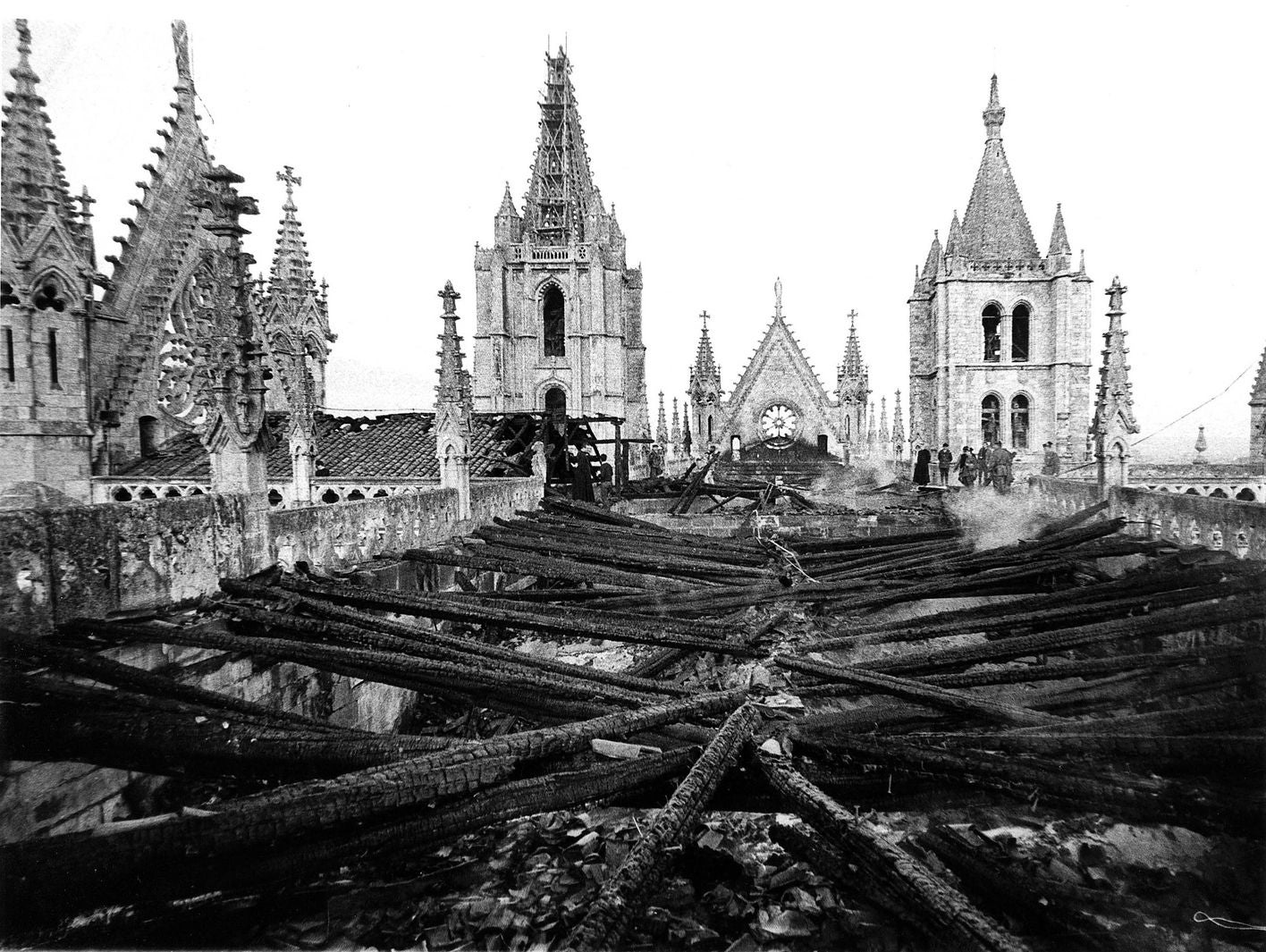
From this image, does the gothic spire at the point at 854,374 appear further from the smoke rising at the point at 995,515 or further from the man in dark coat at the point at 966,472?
the smoke rising at the point at 995,515

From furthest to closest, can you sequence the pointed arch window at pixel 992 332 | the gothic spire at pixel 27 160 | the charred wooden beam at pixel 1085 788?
the pointed arch window at pixel 992 332, the gothic spire at pixel 27 160, the charred wooden beam at pixel 1085 788

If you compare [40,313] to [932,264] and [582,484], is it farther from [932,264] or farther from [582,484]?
[932,264]

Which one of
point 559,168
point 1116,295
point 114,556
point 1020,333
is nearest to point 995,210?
point 1020,333

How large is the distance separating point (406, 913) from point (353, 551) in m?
5.57

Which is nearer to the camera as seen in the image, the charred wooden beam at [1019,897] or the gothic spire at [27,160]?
the charred wooden beam at [1019,897]

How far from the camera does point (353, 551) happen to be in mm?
8086

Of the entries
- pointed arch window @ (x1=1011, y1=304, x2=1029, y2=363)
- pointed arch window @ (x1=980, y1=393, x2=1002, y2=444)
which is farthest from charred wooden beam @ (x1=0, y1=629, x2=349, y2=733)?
pointed arch window @ (x1=1011, y1=304, x2=1029, y2=363)

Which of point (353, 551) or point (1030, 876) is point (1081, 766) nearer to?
point (1030, 876)

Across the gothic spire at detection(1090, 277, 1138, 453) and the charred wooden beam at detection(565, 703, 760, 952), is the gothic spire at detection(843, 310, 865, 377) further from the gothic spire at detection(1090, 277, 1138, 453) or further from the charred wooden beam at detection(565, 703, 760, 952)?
the charred wooden beam at detection(565, 703, 760, 952)

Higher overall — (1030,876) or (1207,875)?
(1030,876)

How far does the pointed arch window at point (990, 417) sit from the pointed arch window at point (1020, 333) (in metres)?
2.99

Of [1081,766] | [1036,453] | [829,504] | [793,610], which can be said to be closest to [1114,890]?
[1081,766]

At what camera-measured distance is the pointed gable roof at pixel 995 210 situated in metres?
43.7

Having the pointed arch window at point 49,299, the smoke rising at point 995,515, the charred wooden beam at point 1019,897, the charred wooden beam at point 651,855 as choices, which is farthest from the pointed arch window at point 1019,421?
the pointed arch window at point 49,299
